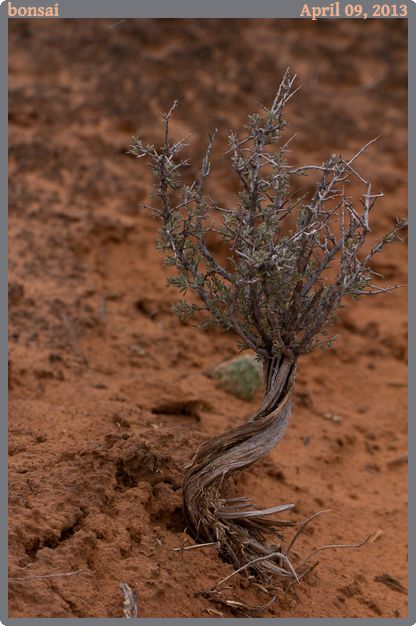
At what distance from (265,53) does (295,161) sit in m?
2.53

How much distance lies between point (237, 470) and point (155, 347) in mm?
2682

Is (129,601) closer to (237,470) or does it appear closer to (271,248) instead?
(237,470)

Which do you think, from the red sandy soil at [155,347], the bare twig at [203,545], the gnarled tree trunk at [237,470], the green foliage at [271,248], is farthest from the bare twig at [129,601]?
the green foliage at [271,248]

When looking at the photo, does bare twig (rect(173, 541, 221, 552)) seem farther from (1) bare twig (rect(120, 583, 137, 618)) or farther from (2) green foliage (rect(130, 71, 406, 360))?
(2) green foliage (rect(130, 71, 406, 360))

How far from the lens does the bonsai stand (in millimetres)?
2711

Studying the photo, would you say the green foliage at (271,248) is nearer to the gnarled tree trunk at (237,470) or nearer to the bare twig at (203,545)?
the gnarled tree trunk at (237,470)

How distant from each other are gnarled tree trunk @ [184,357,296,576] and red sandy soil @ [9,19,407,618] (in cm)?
12

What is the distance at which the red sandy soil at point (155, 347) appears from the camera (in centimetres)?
274

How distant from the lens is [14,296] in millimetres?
5086

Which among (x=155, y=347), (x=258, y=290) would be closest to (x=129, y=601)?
(x=258, y=290)

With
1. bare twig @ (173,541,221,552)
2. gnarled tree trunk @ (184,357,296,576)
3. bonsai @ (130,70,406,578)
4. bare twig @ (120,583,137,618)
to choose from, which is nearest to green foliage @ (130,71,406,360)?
bonsai @ (130,70,406,578)

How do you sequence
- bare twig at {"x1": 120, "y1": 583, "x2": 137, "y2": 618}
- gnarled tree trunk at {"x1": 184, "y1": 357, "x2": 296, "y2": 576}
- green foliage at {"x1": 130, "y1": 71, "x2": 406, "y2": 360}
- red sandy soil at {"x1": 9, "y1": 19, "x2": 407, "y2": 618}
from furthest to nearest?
gnarled tree trunk at {"x1": 184, "y1": 357, "x2": 296, "y2": 576} < red sandy soil at {"x1": 9, "y1": 19, "x2": 407, "y2": 618} < green foliage at {"x1": 130, "y1": 71, "x2": 406, "y2": 360} < bare twig at {"x1": 120, "y1": 583, "x2": 137, "y2": 618}

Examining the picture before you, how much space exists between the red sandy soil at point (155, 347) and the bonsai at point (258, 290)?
229 mm

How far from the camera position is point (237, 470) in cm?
288
